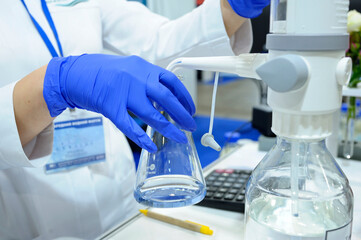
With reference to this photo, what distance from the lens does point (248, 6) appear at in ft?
2.45

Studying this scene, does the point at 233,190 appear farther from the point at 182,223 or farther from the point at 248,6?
the point at 248,6

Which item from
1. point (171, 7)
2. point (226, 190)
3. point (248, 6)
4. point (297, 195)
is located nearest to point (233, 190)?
point (226, 190)

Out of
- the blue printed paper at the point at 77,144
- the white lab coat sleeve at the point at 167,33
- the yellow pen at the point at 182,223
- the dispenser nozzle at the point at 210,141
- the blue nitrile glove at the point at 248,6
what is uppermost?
the blue nitrile glove at the point at 248,6

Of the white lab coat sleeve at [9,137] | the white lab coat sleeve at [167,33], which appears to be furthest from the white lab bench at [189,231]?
the white lab coat sleeve at [167,33]

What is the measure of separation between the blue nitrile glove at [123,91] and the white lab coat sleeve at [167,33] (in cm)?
33

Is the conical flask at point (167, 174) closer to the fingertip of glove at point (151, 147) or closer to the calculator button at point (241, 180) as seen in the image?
the fingertip of glove at point (151, 147)

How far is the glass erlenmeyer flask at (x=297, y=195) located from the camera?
457 mm

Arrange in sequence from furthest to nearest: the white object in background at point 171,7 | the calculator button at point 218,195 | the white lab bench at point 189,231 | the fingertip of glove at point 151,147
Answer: the white object in background at point 171,7
the calculator button at point 218,195
the white lab bench at point 189,231
the fingertip of glove at point 151,147

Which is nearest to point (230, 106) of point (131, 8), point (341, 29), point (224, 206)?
point (131, 8)

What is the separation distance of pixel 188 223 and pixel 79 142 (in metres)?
0.42

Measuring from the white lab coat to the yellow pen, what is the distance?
0.27 metres

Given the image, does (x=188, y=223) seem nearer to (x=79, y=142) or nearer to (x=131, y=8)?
(x=79, y=142)

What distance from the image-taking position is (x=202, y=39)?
2.93 ft

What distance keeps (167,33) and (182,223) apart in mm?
582
